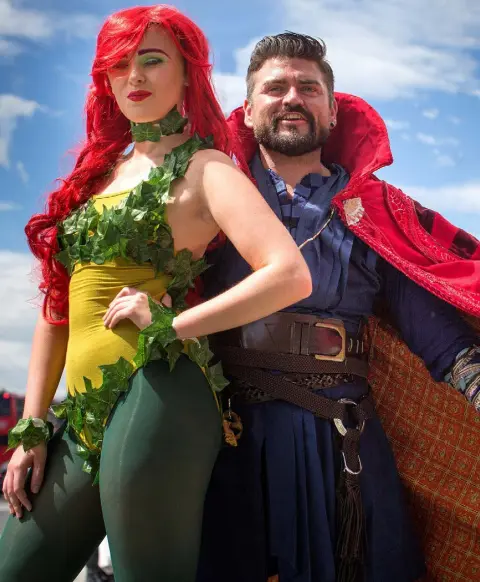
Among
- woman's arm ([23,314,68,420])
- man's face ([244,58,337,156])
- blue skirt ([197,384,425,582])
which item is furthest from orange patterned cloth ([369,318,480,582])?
→ woman's arm ([23,314,68,420])

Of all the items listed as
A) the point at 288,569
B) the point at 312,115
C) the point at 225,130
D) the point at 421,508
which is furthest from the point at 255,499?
Result: the point at 312,115

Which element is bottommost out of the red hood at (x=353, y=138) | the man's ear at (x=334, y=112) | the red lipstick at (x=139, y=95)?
the red hood at (x=353, y=138)

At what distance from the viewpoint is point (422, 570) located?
2.77m

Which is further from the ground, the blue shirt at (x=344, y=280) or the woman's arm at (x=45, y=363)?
the blue shirt at (x=344, y=280)

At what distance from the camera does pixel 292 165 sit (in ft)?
9.74

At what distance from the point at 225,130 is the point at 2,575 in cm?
135

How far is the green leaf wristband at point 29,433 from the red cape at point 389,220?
1.17 meters


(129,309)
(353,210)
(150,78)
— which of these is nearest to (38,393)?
(129,309)

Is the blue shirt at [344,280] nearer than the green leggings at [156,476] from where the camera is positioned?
No

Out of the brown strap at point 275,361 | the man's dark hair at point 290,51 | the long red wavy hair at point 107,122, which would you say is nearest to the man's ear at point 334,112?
the man's dark hair at point 290,51

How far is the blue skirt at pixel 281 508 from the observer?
97.4 inches

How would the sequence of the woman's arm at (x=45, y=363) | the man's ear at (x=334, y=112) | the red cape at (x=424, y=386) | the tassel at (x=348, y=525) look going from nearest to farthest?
the woman's arm at (x=45, y=363), the tassel at (x=348, y=525), the red cape at (x=424, y=386), the man's ear at (x=334, y=112)

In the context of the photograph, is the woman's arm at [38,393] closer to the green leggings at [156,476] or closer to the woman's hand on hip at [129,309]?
the green leggings at [156,476]

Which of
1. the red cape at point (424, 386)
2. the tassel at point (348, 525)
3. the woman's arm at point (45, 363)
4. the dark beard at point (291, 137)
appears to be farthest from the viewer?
the dark beard at point (291, 137)
